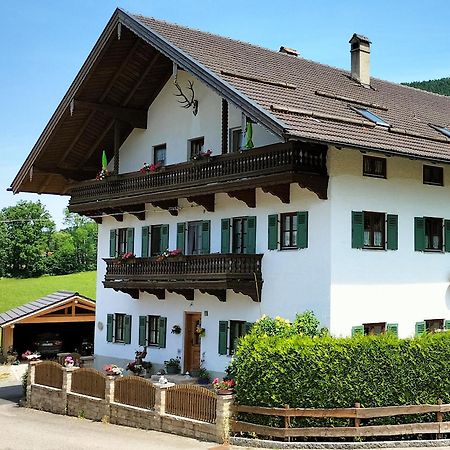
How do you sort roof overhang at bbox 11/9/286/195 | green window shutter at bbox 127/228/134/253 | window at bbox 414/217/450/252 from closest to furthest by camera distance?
1. window at bbox 414/217/450/252
2. roof overhang at bbox 11/9/286/195
3. green window shutter at bbox 127/228/134/253

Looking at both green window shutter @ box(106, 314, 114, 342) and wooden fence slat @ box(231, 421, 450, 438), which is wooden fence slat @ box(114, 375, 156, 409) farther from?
green window shutter @ box(106, 314, 114, 342)

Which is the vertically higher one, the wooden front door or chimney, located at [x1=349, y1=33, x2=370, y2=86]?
chimney, located at [x1=349, y1=33, x2=370, y2=86]

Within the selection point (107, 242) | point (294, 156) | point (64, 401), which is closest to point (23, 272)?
point (107, 242)

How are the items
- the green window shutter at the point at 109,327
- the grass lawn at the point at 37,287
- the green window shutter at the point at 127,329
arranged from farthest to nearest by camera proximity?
the grass lawn at the point at 37,287 → the green window shutter at the point at 109,327 → the green window shutter at the point at 127,329

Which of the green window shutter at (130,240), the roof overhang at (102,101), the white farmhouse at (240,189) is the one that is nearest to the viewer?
the white farmhouse at (240,189)

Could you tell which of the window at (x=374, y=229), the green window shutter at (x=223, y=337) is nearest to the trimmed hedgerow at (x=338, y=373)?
the window at (x=374, y=229)

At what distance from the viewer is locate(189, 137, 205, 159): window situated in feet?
83.8

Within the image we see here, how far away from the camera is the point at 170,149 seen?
26766 mm

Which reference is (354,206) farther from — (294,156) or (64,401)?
(64,401)

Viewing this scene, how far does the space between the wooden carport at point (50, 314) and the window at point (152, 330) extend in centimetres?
996

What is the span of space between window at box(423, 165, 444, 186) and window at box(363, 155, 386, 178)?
78.5 inches

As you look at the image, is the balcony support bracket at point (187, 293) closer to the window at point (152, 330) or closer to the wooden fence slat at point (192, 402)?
the window at point (152, 330)

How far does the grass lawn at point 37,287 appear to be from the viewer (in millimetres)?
67125

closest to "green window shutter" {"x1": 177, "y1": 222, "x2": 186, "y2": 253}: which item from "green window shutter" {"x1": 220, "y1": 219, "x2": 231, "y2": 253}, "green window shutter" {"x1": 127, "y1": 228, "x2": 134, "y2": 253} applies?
"green window shutter" {"x1": 220, "y1": 219, "x2": 231, "y2": 253}
